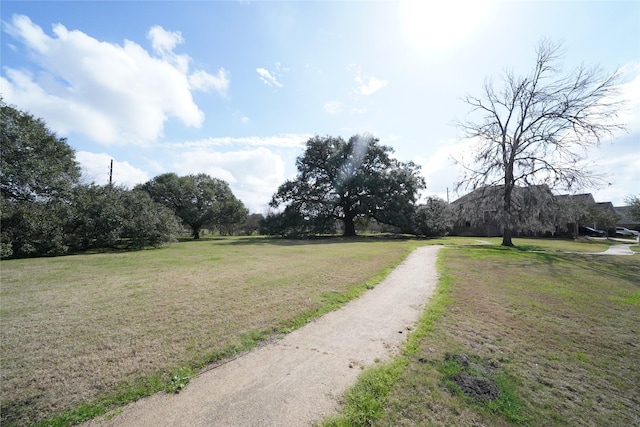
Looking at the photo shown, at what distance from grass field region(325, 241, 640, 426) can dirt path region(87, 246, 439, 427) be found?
0.32 meters

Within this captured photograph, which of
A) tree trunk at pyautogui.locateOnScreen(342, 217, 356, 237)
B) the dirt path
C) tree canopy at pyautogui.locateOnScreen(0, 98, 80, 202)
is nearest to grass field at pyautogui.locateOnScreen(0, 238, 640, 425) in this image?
the dirt path

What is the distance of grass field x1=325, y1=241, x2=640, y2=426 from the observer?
100 inches

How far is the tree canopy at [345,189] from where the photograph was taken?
30109mm

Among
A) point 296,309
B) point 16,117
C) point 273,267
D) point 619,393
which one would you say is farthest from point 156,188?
point 619,393

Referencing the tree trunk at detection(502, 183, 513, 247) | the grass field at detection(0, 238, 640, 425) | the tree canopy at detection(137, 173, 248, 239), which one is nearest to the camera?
the grass field at detection(0, 238, 640, 425)

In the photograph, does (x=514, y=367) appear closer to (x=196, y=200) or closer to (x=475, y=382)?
(x=475, y=382)

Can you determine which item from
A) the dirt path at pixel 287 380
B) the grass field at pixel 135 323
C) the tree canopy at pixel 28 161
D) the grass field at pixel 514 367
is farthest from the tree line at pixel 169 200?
the grass field at pixel 514 367

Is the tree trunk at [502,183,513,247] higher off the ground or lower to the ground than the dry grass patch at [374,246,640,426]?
higher

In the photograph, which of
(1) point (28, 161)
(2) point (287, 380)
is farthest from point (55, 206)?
(2) point (287, 380)

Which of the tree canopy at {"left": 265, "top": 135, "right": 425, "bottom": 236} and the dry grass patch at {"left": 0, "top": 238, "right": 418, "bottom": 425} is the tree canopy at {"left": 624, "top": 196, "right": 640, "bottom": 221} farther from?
the dry grass patch at {"left": 0, "top": 238, "right": 418, "bottom": 425}

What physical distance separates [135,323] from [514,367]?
20.3 ft

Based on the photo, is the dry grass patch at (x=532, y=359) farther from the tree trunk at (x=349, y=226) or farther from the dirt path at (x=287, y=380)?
the tree trunk at (x=349, y=226)

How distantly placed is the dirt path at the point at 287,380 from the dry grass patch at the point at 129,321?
17.9 inches

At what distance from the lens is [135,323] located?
15.8 feet
